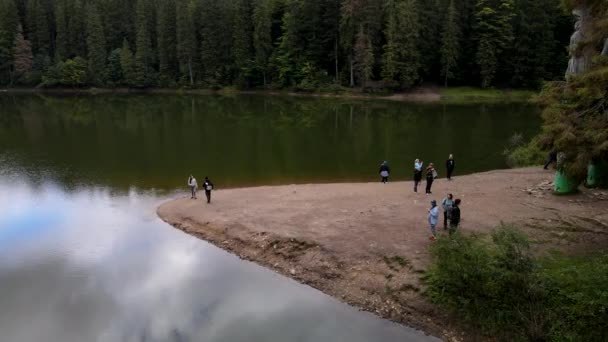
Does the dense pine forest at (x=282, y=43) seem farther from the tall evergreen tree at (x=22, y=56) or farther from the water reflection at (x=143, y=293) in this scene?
the water reflection at (x=143, y=293)

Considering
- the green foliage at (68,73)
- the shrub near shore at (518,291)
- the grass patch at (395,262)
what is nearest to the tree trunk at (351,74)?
the green foliage at (68,73)

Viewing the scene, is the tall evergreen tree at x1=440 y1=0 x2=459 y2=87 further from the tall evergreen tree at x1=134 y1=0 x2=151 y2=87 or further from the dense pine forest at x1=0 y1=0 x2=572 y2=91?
the tall evergreen tree at x1=134 y1=0 x2=151 y2=87

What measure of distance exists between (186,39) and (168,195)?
7242 centimetres

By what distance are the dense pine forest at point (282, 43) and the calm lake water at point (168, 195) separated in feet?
43.4

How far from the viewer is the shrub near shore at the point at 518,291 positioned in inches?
529

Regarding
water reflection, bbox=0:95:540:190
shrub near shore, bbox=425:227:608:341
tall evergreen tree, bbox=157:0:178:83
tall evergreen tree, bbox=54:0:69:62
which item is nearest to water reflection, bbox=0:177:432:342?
shrub near shore, bbox=425:227:608:341

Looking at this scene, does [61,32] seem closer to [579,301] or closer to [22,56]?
[22,56]

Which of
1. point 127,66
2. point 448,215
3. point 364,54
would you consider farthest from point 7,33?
point 448,215

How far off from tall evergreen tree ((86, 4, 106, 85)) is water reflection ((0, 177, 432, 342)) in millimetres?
79820

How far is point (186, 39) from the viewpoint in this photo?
96312mm

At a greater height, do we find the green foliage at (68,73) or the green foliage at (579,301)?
the green foliage at (68,73)

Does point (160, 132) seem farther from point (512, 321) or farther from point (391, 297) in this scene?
point (512, 321)

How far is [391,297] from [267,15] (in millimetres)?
81192

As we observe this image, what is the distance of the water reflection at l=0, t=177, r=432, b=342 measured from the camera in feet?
52.4
